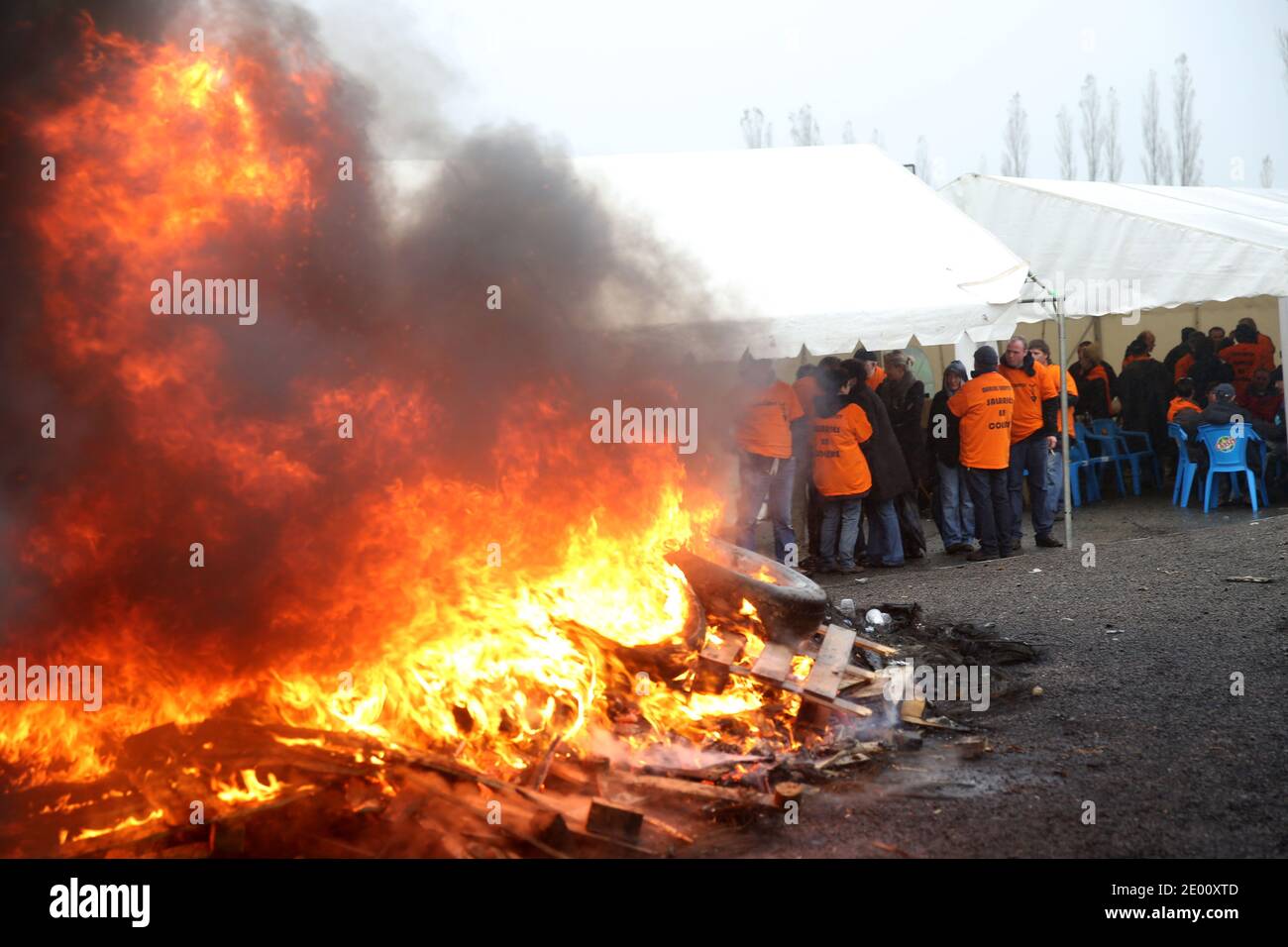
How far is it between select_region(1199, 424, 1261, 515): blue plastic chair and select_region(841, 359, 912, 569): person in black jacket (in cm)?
414

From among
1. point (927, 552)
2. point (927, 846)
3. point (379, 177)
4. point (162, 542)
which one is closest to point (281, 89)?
point (379, 177)

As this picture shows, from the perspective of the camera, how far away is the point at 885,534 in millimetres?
10820

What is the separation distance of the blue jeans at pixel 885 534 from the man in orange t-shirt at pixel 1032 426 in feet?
4.26

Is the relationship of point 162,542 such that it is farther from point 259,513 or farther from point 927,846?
point 927,846

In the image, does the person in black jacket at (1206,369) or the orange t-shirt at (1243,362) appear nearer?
the person in black jacket at (1206,369)

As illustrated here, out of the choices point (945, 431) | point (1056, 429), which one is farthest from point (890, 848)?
point (1056, 429)

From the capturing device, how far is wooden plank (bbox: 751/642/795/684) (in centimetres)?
577

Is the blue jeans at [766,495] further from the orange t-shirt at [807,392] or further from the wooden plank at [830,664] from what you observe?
the wooden plank at [830,664]

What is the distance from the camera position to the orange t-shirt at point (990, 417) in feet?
34.6

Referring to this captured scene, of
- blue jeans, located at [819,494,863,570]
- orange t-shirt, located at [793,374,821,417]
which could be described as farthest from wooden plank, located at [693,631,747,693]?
orange t-shirt, located at [793,374,821,417]

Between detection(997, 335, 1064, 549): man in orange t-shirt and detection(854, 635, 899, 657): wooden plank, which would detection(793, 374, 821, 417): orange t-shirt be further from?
detection(854, 635, 899, 657): wooden plank

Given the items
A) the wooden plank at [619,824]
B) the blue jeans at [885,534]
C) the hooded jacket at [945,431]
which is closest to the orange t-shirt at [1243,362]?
the hooded jacket at [945,431]

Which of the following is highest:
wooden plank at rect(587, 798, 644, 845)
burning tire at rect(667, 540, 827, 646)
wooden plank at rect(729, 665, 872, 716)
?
burning tire at rect(667, 540, 827, 646)

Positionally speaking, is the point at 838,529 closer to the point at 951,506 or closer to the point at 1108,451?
the point at 951,506
